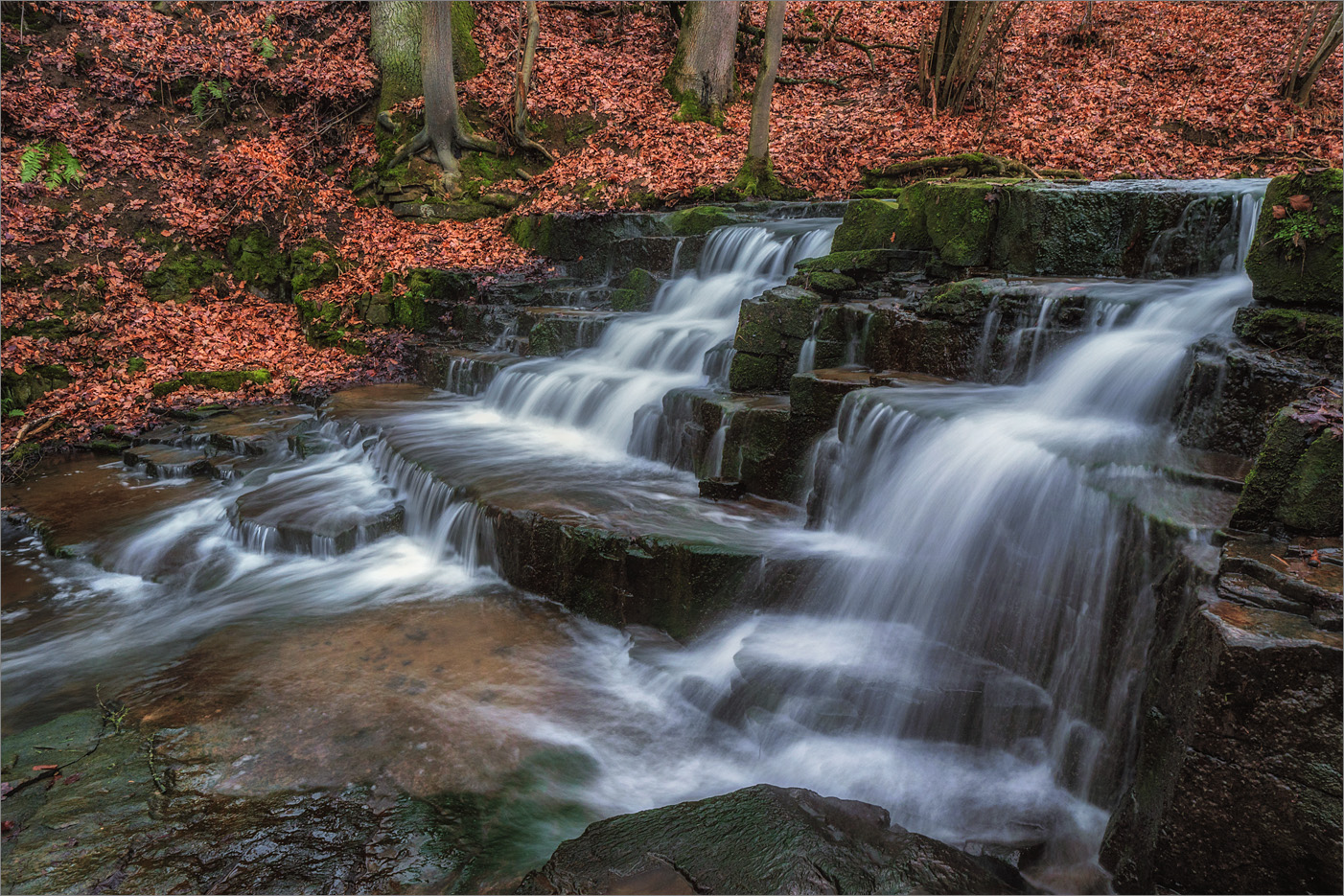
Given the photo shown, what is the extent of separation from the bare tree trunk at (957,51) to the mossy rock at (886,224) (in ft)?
22.9

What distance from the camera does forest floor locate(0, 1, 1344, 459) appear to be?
33.6 feet

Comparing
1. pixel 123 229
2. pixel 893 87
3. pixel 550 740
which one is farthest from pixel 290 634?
pixel 893 87

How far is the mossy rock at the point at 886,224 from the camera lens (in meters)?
7.67

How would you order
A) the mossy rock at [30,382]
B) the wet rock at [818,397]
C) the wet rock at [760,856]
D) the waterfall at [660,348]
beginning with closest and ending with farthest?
the wet rock at [760,856] < the wet rock at [818,397] < the waterfall at [660,348] < the mossy rock at [30,382]

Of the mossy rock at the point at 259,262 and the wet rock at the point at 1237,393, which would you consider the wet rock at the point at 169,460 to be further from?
the wet rock at the point at 1237,393

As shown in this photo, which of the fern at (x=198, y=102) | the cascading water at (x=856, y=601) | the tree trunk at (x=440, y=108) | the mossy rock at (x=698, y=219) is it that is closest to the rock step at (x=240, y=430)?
the cascading water at (x=856, y=601)

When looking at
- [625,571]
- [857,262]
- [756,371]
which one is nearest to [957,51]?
[857,262]

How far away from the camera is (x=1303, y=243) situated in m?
4.32

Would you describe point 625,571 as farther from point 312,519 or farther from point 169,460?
point 169,460

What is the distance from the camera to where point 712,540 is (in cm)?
511

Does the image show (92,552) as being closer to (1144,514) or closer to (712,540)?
(712,540)

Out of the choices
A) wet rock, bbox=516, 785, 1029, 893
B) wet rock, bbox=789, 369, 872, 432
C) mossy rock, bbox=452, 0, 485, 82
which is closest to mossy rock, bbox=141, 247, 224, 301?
mossy rock, bbox=452, 0, 485, 82

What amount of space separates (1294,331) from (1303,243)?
50 cm

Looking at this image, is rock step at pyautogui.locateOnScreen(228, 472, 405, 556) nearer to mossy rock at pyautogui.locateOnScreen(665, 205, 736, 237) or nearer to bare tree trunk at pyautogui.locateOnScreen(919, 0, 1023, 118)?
mossy rock at pyautogui.locateOnScreen(665, 205, 736, 237)
